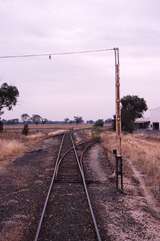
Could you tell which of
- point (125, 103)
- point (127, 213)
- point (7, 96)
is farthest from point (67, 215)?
point (125, 103)

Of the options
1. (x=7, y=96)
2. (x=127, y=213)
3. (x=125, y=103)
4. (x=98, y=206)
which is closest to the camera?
(x=127, y=213)

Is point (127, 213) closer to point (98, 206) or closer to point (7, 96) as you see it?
point (98, 206)

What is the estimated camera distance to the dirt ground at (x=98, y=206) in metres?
10.5

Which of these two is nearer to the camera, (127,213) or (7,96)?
(127,213)

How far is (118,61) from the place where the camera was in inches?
667

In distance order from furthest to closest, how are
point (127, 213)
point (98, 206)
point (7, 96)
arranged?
1. point (7, 96)
2. point (98, 206)
3. point (127, 213)

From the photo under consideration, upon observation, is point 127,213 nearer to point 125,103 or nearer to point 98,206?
point 98,206

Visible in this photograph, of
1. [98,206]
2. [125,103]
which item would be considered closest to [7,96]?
[125,103]

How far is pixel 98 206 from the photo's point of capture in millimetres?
13586

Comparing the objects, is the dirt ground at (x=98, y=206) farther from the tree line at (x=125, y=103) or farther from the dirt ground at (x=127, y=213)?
the tree line at (x=125, y=103)

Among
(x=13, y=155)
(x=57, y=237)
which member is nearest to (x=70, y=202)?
(x=57, y=237)

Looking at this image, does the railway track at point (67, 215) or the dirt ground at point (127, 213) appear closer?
the railway track at point (67, 215)

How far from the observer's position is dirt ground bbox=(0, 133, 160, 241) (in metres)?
A: 10.5

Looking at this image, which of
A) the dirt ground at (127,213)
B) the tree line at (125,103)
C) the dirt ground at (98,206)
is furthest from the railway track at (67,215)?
the tree line at (125,103)
